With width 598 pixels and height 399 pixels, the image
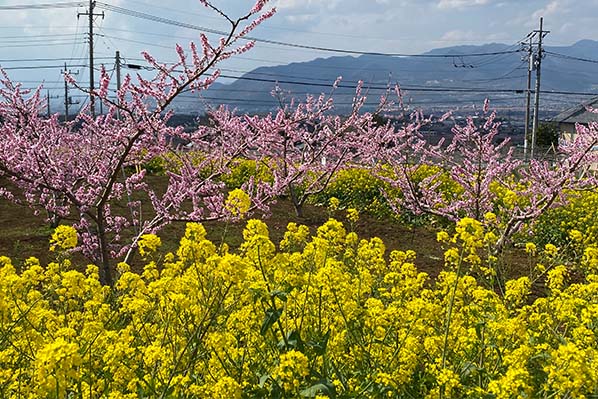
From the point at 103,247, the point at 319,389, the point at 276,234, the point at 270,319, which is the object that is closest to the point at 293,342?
the point at 270,319

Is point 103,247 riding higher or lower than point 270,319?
lower

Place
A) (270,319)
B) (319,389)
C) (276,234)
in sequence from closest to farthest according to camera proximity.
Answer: (319,389) < (270,319) < (276,234)

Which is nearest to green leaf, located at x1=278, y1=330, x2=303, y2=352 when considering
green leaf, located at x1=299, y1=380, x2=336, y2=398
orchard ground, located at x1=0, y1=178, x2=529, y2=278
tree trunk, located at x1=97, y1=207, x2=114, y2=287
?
green leaf, located at x1=299, y1=380, x2=336, y2=398

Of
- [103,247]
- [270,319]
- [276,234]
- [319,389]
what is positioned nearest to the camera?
[319,389]

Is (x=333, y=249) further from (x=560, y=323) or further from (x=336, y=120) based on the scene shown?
(x=336, y=120)

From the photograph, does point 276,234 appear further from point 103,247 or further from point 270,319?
point 270,319

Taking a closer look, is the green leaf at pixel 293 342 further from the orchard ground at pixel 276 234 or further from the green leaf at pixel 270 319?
the orchard ground at pixel 276 234

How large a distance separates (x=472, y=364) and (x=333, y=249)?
161cm

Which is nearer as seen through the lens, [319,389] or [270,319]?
[319,389]

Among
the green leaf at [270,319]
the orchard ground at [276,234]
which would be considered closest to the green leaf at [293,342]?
the green leaf at [270,319]

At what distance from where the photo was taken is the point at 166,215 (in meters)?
7.12

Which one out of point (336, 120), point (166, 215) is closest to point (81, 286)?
point (166, 215)

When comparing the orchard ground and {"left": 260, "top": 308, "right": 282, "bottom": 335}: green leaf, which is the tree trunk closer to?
the orchard ground

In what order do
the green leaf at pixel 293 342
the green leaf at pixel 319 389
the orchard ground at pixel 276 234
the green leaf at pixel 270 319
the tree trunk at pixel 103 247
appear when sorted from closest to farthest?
the green leaf at pixel 319 389 → the green leaf at pixel 270 319 → the green leaf at pixel 293 342 → the tree trunk at pixel 103 247 → the orchard ground at pixel 276 234
